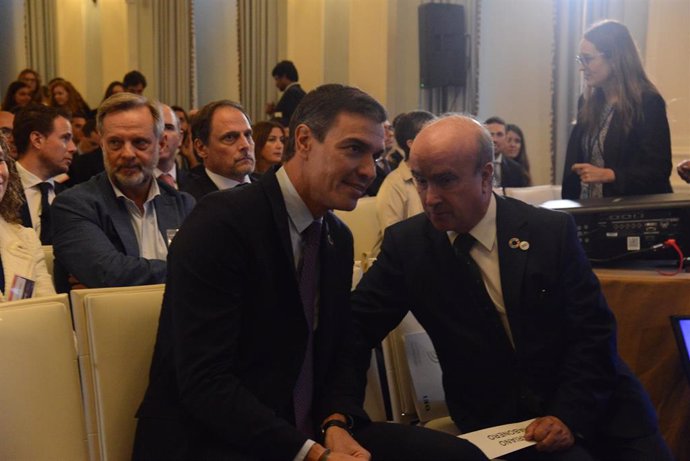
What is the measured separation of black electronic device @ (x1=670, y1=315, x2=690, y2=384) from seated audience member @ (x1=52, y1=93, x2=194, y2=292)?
1.59 meters

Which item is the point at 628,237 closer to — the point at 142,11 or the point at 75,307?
the point at 75,307

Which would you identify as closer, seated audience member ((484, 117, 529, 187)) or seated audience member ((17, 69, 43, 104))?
seated audience member ((484, 117, 529, 187))

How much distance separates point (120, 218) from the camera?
3.10 meters

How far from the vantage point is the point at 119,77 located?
503 inches

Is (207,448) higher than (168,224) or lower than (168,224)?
lower

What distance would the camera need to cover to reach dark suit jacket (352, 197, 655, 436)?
89.4 inches

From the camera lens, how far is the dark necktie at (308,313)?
2076 mm

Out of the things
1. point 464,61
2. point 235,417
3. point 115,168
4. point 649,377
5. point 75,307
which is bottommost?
point 649,377

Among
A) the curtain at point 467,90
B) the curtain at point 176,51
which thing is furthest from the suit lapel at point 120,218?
the curtain at point 176,51

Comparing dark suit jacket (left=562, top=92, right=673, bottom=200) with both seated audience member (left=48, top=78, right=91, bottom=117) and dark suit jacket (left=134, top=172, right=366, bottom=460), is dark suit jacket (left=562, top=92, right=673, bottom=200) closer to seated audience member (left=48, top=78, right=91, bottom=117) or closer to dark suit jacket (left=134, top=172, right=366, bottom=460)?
dark suit jacket (left=134, top=172, right=366, bottom=460)

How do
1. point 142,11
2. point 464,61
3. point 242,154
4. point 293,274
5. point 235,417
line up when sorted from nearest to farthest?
point 235,417
point 293,274
point 242,154
point 464,61
point 142,11

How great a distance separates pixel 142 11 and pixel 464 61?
580 cm

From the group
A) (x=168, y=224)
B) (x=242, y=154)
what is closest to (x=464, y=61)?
(x=242, y=154)

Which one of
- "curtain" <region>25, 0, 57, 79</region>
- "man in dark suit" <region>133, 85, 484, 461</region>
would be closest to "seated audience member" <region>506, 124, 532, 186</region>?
"man in dark suit" <region>133, 85, 484, 461</region>
